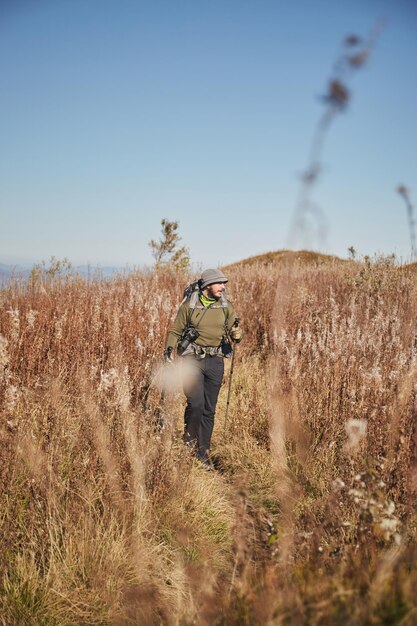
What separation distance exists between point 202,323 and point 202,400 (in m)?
0.88

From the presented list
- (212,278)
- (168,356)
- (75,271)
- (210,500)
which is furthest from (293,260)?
(75,271)

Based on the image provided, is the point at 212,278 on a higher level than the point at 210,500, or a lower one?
higher

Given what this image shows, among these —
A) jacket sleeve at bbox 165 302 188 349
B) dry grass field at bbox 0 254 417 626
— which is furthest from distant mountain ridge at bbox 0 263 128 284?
jacket sleeve at bbox 165 302 188 349

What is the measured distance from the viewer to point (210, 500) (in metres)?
3.51

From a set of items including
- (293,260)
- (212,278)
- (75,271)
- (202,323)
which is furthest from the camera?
(75,271)

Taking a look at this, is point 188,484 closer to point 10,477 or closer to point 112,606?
point 112,606

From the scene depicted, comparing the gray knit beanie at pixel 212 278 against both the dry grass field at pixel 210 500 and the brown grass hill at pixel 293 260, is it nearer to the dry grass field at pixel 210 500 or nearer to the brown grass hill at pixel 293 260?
the brown grass hill at pixel 293 260

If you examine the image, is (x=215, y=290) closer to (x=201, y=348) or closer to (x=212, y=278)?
(x=212, y=278)

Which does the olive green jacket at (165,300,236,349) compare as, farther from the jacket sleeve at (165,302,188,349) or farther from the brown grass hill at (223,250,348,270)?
the brown grass hill at (223,250,348,270)

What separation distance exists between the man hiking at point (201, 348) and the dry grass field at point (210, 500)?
288 mm

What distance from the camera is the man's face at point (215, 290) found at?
4.61 metres

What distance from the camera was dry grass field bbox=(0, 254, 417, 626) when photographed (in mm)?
1565

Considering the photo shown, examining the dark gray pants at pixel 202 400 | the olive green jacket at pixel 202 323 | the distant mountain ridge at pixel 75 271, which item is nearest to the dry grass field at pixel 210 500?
the dark gray pants at pixel 202 400

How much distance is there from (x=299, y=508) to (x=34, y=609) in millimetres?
2099
